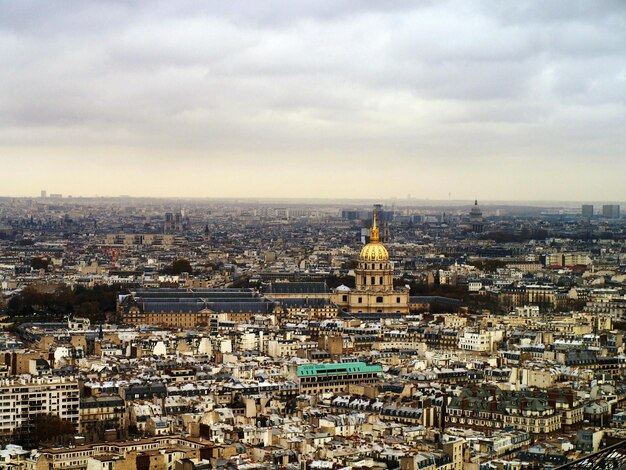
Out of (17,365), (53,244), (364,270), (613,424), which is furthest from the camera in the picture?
(53,244)

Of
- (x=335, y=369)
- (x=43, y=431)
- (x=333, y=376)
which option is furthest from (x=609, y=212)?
(x=43, y=431)

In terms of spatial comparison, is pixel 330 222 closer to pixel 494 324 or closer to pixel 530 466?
pixel 494 324

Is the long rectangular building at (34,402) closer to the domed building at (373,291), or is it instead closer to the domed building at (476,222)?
the domed building at (373,291)

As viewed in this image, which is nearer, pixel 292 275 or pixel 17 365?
pixel 17 365

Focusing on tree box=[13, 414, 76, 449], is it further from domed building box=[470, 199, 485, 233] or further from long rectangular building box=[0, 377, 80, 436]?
domed building box=[470, 199, 485, 233]

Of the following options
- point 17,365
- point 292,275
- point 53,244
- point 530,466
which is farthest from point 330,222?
point 530,466

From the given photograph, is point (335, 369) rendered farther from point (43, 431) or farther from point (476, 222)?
point (476, 222)
